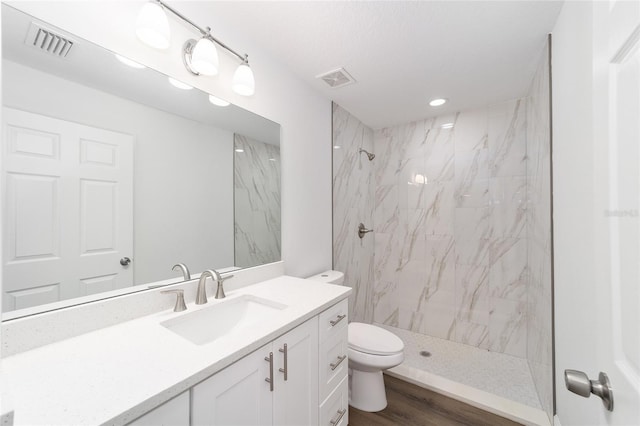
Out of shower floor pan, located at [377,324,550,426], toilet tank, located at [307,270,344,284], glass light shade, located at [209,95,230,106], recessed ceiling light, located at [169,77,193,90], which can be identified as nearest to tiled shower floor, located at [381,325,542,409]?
shower floor pan, located at [377,324,550,426]

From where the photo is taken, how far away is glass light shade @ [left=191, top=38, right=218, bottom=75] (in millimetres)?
1187

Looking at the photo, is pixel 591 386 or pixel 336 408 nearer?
pixel 591 386

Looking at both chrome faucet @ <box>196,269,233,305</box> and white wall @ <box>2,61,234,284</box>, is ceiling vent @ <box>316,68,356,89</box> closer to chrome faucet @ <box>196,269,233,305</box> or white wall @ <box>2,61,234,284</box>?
white wall @ <box>2,61,234,284</box>

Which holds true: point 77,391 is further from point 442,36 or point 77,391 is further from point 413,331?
point 413,331

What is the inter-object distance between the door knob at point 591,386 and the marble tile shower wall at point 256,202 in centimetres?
139

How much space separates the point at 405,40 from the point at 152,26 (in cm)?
129

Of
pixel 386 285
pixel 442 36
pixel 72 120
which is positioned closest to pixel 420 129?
pixel 442 36

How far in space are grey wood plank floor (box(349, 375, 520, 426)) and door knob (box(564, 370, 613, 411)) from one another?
1.44m

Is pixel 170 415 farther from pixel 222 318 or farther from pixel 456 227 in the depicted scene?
pixel 456 227

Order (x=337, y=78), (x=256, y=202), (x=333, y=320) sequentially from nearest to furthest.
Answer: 1. (x=333, y=320)
2. (x=256, y=202)
3. (x=337, y=78)

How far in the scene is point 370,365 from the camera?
1664 mm

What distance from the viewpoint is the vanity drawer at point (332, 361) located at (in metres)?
1.25

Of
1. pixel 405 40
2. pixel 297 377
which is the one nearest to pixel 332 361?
pixel 297 377

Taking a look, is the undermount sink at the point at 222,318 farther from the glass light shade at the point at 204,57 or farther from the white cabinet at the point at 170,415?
the glass light shade at the point at 204,57
